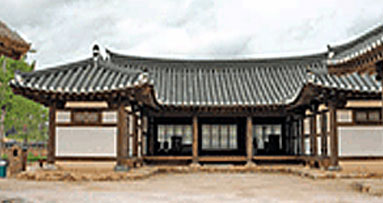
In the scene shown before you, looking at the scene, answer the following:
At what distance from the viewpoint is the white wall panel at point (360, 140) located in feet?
53.4

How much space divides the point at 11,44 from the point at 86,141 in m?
7.75

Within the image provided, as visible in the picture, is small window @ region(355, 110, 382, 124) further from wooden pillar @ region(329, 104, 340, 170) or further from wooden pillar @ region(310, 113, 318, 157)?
wooden pillar @ region(310, 113, 318, 157)

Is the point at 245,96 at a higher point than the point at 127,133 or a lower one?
higher

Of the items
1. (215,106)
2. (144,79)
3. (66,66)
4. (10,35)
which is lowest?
(215,106)

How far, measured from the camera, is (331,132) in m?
16.0

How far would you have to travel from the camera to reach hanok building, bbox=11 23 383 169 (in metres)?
15.1

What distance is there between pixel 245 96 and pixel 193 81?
3.29m

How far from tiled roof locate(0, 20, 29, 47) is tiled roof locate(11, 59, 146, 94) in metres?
6.09

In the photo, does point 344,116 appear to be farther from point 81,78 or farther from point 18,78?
point 18,78

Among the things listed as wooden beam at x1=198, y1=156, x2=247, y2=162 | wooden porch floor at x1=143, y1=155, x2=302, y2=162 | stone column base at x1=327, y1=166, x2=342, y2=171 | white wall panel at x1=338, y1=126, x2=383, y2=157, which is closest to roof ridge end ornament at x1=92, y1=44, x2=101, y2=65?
wooden porch floor at x1=143, y1=155, x2=302, y2=162

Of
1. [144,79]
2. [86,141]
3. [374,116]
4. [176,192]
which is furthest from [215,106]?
[176,192]

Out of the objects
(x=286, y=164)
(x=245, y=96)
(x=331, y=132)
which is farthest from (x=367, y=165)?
(x=245, y=96)

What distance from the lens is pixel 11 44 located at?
814 cm

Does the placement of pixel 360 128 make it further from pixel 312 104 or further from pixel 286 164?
pixel 286 164
